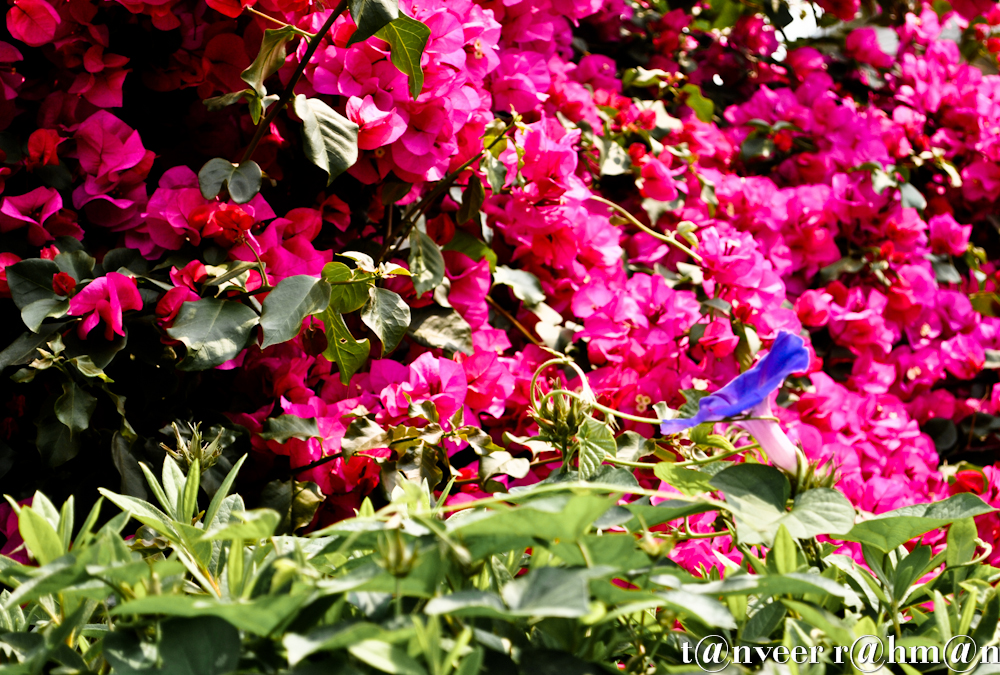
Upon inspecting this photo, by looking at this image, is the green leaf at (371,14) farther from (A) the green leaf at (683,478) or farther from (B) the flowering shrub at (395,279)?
(A) the green leaf at (683,478)

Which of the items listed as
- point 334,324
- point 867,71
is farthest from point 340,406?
point 867,71

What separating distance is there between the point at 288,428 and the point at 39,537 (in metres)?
0.47

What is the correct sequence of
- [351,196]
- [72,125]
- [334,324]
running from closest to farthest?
1. [334,324]
2. [72,125]
3. [351,196]

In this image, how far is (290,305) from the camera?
0.91 meters

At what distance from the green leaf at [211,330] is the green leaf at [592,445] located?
41 cm

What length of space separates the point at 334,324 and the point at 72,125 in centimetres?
48

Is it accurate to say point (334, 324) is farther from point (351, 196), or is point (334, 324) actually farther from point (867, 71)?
point (867, 71)

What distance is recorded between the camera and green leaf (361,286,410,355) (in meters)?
0.98

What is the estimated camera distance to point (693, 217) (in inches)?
64.5

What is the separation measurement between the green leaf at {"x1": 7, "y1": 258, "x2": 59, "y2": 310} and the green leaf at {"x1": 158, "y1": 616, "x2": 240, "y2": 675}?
2.02 ft

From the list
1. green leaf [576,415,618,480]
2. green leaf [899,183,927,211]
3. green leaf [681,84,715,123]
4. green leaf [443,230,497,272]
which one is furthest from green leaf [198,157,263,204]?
green leaf [899,183,927,211]

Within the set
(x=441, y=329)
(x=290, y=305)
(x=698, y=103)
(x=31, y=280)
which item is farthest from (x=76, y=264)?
(x=698, y=103)

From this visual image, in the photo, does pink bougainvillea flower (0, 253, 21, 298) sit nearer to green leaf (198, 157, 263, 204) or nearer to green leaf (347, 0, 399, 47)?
green leaf (198, 157, 263, 204)

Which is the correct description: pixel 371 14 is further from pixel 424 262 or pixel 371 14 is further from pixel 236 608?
pixel 236 608
